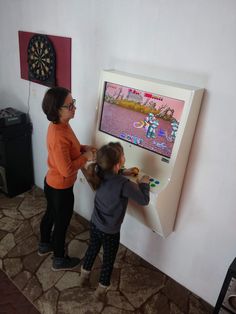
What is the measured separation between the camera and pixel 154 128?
1.57 m

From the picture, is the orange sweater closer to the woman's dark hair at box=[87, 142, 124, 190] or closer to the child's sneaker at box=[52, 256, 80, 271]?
the woman's dark hair at box=[87, 142, 124, 190]

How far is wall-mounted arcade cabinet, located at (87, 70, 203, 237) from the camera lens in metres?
1.46

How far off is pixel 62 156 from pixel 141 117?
0.54 m

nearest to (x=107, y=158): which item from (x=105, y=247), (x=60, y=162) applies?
(x=60, y=162)

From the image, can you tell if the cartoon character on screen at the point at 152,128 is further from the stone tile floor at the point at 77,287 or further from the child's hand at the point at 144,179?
the stone tile floor at the point at 77,287

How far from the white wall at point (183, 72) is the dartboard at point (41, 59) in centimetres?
10

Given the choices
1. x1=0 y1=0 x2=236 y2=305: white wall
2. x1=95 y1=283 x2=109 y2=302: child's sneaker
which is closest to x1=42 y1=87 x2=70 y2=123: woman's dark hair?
x1=0 y1=0 x2=236 y2=305: white wall

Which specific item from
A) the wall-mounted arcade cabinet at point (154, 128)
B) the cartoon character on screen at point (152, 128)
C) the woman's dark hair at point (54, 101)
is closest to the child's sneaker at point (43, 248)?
the wall-mounted arcade cabinet at point (154, 128)

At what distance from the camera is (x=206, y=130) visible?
5.04 ft

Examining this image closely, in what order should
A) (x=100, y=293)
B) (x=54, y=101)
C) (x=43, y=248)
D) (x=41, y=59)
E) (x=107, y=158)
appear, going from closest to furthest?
(x=107, y=158)
(x=54, y=101)
(x=100, y=293)
(x=43, y=248)
(x=41, y=59)

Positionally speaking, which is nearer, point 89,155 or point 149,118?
point 149,118

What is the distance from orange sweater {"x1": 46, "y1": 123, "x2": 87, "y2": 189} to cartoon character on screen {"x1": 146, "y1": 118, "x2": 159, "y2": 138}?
45 centimetres

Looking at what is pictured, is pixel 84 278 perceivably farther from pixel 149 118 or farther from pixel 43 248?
pixel 149 118

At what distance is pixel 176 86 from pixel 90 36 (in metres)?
0.87
